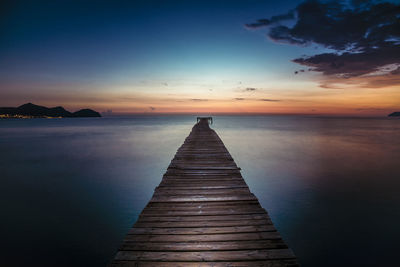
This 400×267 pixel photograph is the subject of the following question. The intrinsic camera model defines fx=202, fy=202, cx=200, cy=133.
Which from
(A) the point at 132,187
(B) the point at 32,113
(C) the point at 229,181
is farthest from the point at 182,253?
(B) the point at 32,113

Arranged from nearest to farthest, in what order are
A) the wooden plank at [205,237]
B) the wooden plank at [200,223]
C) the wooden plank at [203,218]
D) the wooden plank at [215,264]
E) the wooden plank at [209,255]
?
1. the wooden plank at [215,264]
2. the wooden plank at [209,255]
3. the wooden plank at [205,237]
4. the wooden plank at [200,223]
5. the wooden plank at [203,218]

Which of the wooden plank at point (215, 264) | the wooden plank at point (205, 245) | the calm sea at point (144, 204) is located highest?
the wooden plank at point (205, 245)

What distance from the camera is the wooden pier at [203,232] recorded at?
112 inches

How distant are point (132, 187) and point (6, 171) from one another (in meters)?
8.94

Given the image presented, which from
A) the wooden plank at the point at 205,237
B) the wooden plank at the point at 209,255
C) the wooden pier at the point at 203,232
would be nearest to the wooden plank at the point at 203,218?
the wooden pier at the point at 203,232

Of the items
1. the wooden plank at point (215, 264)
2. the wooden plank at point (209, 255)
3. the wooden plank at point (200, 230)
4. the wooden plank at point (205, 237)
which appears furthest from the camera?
the wooden plank at point (200, 230)

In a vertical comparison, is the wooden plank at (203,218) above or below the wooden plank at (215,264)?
above

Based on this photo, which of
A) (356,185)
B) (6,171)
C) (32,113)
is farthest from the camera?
(32,113)

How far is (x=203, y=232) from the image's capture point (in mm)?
3398

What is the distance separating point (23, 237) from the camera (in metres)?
5.75

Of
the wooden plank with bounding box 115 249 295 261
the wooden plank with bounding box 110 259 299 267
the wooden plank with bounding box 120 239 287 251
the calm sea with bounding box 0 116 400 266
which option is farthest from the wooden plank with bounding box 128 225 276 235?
the calm sea with bounding box 0 116 400 266

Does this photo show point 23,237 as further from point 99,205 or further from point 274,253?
point 274,253

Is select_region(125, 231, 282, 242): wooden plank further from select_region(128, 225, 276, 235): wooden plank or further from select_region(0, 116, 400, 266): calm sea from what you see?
select_region(0, 116, 400, 266): calm sea

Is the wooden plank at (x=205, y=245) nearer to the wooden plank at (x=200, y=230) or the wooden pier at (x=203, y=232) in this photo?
the wooden pier at (x=203, y=232)
